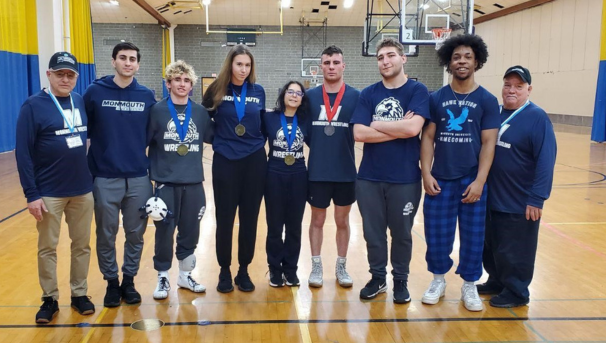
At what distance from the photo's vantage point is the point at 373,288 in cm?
367

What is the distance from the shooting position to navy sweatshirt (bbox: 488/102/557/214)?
11.0 ft

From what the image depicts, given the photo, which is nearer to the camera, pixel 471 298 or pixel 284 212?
pixel 471 298

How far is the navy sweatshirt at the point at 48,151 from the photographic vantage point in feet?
9.91

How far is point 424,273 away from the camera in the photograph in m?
4.26

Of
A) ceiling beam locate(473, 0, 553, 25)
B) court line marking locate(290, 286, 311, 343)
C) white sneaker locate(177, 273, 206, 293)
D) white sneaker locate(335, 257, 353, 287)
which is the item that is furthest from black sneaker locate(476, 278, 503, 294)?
ceiling beam locate(473, 0, 553, 25)

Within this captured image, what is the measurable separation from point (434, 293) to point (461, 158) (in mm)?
975

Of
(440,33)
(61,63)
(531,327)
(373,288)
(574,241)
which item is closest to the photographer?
(61,63)

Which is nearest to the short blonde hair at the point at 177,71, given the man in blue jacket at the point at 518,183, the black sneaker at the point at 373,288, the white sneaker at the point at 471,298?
the black sneaker at the point at 373,288

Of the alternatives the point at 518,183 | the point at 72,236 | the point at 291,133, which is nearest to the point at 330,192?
the point at 291,133

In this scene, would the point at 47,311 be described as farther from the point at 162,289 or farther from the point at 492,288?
the point at 492,288

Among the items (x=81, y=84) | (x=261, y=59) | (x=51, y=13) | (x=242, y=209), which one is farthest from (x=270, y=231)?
(x=261, y=59)

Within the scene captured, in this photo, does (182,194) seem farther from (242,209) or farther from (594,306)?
(594,306)

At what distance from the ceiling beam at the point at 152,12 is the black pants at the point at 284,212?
16.9 m

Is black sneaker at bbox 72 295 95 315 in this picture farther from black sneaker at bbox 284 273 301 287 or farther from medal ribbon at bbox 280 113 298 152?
medal ribbon at bbox 280 113 298 152
